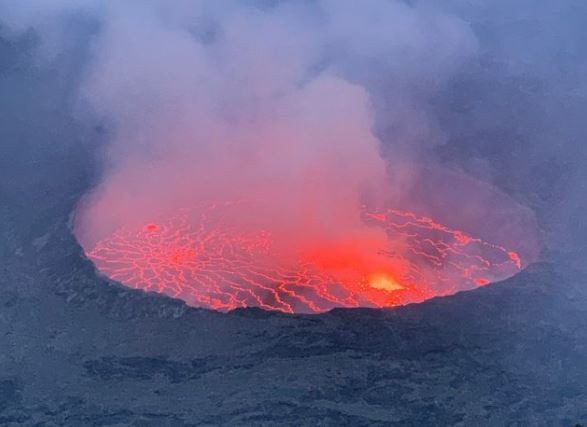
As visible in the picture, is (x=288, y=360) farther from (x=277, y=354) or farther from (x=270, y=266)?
(x=270, y=266)

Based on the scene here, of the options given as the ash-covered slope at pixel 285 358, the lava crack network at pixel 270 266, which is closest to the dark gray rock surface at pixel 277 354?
the ash-covered slope at pixel 285 358

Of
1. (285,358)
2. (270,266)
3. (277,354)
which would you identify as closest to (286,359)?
(285,358)

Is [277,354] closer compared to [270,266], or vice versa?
[277,354]

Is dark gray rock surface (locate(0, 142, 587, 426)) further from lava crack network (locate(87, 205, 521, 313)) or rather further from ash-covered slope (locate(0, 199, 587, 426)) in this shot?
lava crack network (locate(87, 205, 521, 313))

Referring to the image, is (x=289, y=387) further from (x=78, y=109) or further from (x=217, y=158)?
(x=78, y=109)

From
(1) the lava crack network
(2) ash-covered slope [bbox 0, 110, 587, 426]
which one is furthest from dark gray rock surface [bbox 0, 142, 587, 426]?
(1) the lava crack network

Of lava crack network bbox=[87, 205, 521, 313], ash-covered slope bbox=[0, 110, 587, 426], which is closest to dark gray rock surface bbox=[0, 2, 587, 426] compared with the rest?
ash-covered slope bbox=[0, 110, 587, 426]

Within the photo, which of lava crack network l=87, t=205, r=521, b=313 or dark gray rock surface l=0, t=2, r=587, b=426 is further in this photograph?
lava crack network l=87, t=205, r=521, b=313

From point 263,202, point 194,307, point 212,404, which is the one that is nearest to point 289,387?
point 212,404

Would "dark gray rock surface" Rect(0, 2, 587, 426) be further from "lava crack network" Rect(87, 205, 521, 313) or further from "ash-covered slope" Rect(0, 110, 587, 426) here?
"lava crack network" Rect(87, 205, 521, 313)
